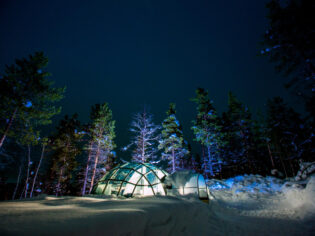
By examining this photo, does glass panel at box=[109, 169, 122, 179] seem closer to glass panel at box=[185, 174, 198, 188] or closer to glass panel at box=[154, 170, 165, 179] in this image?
glass panel at box=[154, 170, 165, 179]

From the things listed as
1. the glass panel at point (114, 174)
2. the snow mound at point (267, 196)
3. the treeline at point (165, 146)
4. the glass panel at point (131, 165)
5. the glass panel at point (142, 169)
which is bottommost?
the snow mound at point (267, 196)

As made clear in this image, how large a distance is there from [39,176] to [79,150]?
6615 mm

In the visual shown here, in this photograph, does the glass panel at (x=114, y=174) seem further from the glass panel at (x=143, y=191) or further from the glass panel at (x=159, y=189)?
the glass panel at (x=159, y=189)

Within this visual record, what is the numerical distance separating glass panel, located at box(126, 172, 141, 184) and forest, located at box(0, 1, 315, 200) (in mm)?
5959

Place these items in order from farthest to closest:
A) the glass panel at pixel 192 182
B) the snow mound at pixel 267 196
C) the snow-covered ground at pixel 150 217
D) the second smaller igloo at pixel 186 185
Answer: the glass panel at pixel 192 182, the second smaller igloo at pixel 186 185, the snow mound at pixel 267 196, the snow-covered ground at pixel 150 217

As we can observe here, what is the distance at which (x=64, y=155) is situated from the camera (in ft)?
56.0

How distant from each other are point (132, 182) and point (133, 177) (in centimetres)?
31

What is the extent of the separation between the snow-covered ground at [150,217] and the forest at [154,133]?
19.3 feet

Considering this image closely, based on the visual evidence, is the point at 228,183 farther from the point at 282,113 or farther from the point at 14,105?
the point at 14,105

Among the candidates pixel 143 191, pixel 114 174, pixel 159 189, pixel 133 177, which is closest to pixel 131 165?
pixel 133 177

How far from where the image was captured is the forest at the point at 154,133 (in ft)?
26.4

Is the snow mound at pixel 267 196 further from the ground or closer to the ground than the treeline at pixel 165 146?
closer to the ground

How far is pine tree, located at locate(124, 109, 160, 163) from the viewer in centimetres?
1487

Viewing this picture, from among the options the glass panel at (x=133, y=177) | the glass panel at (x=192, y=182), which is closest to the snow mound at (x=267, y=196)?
the glass panel at (x=192, y=182)
